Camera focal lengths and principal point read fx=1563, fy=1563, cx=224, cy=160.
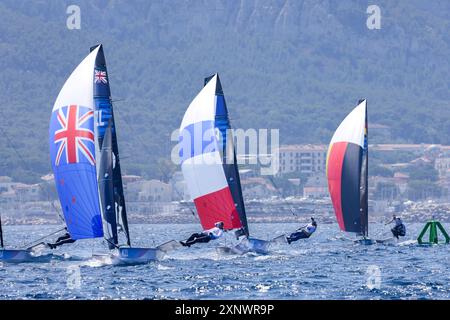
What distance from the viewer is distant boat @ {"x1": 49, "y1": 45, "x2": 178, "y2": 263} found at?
35.6 m

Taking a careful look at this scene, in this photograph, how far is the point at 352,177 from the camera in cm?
5081

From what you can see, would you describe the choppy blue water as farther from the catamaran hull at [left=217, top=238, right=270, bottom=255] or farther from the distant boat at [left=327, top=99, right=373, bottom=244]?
the distant boat at [left=327, top=99, right=373, bottom=244]

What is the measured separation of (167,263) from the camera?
3903 cm

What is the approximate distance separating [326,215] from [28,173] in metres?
40.1

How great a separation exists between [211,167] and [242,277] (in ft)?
27.6

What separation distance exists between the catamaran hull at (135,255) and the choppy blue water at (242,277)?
8.6 inches

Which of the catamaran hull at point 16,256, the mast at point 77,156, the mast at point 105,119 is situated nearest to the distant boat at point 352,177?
the catamaran hull at point 16,256

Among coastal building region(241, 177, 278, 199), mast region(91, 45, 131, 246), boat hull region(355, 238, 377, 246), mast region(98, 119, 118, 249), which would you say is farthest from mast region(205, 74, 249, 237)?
coastal building region(241, 177, 278, 199)

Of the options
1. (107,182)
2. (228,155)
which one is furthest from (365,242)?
(107,182)

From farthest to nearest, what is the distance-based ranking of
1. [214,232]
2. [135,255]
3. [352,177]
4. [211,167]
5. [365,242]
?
[352,177] < [365,242] < [211,167] < [214,232] < [135,255]

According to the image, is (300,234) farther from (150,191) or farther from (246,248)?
(150,191)

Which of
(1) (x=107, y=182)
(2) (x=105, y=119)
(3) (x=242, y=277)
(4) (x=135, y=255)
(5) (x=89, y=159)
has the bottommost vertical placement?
(3) (x=242, y=277)

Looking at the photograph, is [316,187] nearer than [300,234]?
No

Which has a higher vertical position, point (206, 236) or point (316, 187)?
point (206, 236)
